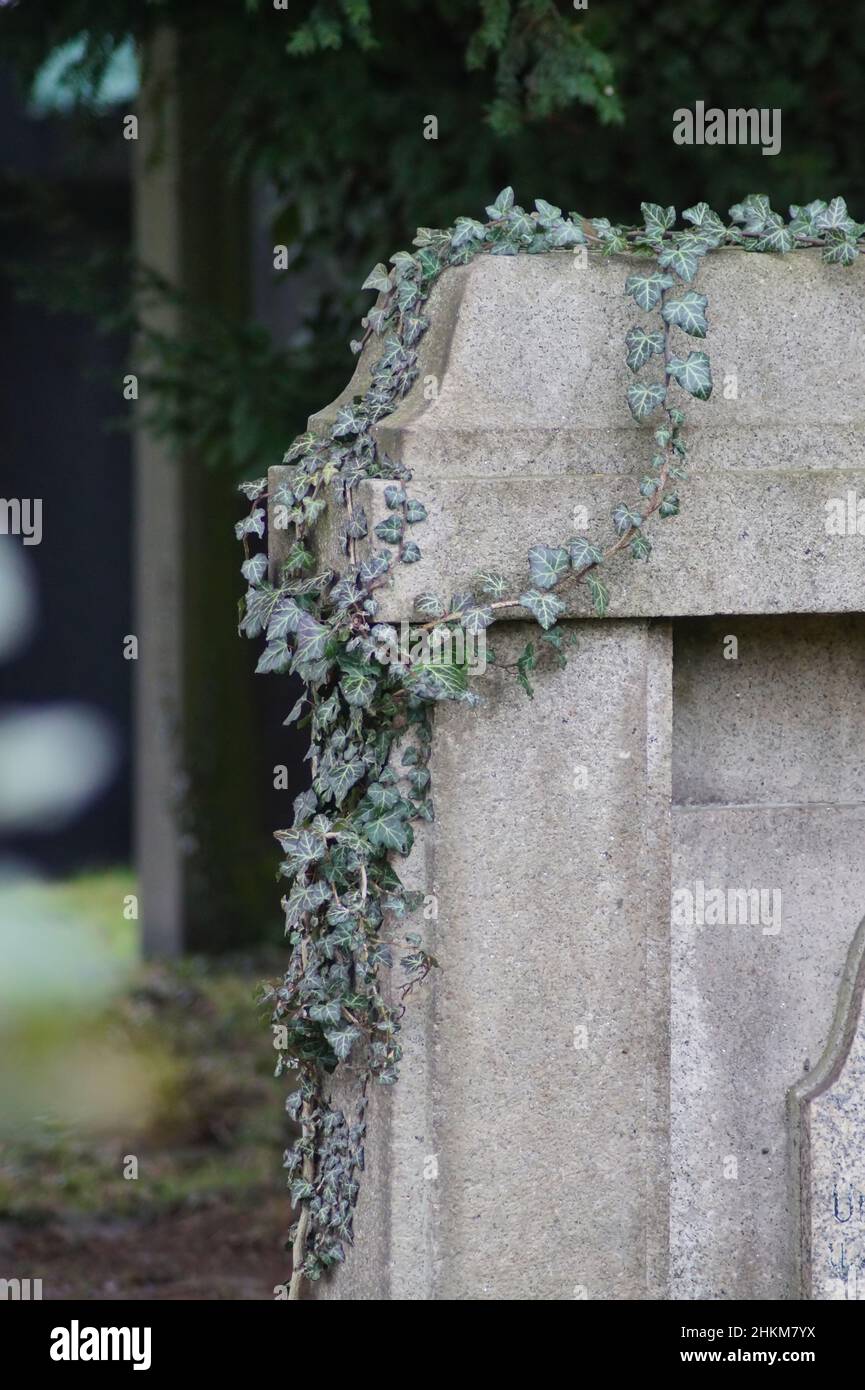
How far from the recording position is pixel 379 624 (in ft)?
7.88

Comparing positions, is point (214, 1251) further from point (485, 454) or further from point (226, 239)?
A: point (226, 239)

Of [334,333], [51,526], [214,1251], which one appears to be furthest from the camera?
[51,526]

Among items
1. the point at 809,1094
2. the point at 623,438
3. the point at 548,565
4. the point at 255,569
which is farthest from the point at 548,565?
the point at 809,1094

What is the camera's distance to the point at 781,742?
264 cm

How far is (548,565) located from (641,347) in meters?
0.37

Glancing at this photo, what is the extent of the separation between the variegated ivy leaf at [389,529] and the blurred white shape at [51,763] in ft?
19.1

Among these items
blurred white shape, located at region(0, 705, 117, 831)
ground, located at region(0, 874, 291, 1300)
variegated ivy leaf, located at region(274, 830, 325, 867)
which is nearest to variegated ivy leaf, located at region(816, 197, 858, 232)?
variegated ivy leaf, located at region(274, 830, 325, 867)

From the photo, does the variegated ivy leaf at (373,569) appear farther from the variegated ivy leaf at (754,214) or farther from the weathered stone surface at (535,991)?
the variegated ivy leaf at (754,214)

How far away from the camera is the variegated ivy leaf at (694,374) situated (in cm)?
240

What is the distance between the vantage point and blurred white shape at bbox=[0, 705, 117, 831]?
7.86 meters

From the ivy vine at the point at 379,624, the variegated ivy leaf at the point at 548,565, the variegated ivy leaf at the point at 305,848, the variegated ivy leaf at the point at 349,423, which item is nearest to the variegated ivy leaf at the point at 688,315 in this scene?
the ivy vine at the point at 379,624

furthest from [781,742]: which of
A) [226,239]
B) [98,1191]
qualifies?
[226,239]

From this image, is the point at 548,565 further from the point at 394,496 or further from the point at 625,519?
the point at 394,496

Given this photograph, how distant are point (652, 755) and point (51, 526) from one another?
603 centimetres
